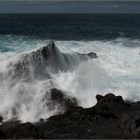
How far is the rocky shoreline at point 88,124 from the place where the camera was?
1600 centimetres

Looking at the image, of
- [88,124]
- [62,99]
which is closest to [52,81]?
[62,99]

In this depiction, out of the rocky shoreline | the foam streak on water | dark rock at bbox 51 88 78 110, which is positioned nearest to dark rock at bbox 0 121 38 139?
the rocky shoreline

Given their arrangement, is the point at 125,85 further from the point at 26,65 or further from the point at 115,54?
the point at 115,54

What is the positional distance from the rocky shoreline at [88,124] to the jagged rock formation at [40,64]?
3746 millimetres

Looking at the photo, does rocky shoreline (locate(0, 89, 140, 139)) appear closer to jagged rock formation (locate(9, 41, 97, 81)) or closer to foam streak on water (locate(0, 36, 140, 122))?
foam streak on water (locate(0, 36, 140, 122))

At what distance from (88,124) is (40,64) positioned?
6727 millimetres

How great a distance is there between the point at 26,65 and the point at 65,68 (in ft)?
10.7

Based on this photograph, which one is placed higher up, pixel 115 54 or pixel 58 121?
pixel 115 54

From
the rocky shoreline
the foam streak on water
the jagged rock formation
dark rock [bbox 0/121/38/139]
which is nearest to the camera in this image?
dark rock [bbox 0/121/38/139]

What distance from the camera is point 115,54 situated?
3416 cm

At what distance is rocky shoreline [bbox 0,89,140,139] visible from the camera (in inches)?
630

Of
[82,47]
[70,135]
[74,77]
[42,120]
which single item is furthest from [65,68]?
[82,47]

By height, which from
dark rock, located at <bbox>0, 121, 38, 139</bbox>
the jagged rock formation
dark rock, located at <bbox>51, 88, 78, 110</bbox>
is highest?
the jagged rock formation

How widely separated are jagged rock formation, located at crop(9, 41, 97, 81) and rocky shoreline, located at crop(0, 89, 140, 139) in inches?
147
